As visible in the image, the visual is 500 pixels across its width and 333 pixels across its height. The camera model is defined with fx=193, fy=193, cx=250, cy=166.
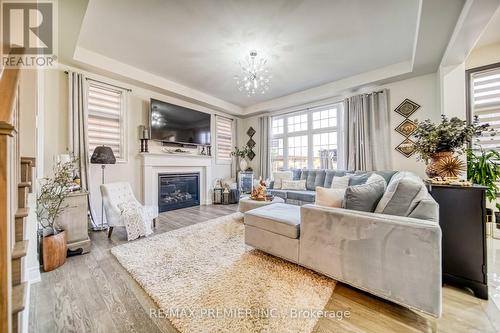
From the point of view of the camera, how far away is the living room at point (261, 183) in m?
1.38

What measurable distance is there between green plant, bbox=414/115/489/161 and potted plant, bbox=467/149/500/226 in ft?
3.78

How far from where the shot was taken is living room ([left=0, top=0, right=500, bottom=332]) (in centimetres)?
138

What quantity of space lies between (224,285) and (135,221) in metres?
1.77

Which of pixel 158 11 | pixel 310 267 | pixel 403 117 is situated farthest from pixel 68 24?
pixel 403 117

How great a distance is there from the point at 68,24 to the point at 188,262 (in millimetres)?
3064

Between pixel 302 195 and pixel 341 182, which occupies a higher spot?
pixel 341 182

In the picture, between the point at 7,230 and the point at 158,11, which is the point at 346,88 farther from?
the point at 7,230

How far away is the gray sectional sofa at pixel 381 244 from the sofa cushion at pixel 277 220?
10mm

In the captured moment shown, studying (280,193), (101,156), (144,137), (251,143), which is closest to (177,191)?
(144,137)

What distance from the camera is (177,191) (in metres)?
4.71

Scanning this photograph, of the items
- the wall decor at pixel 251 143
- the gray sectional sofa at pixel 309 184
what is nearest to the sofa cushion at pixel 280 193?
the gray sectional sofa at pixel 309 184

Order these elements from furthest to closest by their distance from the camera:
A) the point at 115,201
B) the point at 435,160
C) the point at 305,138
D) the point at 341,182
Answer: the point at 305,138 < the point at 341,182 < the point at 115,201 < the point at 435,160

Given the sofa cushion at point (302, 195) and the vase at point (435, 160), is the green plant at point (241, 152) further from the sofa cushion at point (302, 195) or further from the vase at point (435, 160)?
the vase at point (435, 160)

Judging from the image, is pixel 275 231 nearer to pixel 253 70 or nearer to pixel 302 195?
pixel 302 195
